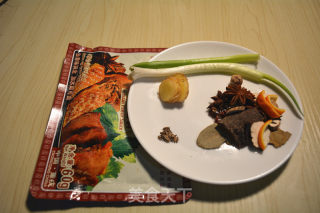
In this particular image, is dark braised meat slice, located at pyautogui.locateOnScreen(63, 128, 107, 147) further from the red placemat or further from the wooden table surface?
the wooden table surface

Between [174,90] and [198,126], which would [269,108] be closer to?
[198,126]

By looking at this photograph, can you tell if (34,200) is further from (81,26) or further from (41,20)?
(41,20)

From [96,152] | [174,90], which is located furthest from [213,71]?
[96,152]

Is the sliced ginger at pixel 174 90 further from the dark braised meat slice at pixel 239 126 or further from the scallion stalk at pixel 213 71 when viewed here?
the dark braised meat slice at pixel 239 126

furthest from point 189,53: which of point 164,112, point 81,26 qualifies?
point 81,26

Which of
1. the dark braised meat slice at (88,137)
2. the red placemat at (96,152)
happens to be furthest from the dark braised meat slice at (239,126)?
the dark braised meat slice at (88,137)
